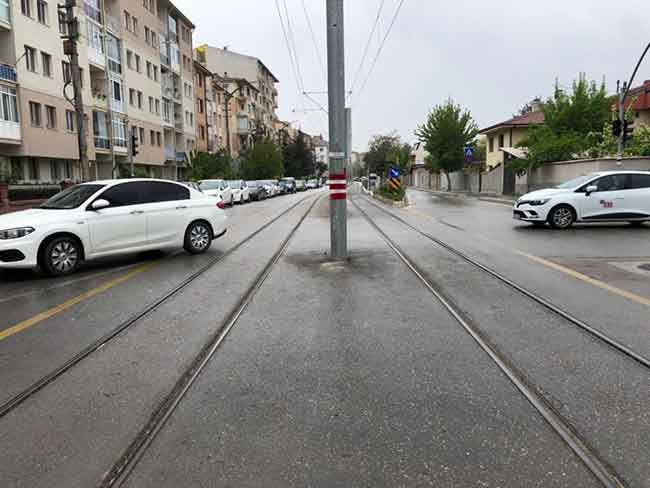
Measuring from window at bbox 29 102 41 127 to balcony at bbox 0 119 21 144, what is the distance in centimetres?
204

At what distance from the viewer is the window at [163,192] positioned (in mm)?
10719

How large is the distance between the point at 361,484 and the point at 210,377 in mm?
1911

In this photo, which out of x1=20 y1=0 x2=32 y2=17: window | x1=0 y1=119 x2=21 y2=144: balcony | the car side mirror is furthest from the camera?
x1=20 y1=0 x2=32 y2=17: window

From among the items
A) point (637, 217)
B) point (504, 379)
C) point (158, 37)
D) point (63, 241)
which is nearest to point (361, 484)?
point (504, 379)

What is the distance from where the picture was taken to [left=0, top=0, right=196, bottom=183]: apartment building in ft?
96.8

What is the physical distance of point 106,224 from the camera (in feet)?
31.9

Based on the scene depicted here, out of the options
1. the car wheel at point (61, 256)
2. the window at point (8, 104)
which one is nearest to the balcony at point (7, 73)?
the window at point (8, 104)

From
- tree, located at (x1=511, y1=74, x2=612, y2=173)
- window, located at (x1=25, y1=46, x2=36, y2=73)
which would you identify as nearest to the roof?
tree, located at (x1=511, y1=74, x2=612, y2=173)

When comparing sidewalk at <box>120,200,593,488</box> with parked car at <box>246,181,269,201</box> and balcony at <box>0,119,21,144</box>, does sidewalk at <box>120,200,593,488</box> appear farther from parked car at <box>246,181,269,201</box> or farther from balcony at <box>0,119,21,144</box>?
parked car at <box>246,181,269,201</box>

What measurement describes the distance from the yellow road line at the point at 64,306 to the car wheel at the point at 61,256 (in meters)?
0.94

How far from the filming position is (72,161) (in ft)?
116

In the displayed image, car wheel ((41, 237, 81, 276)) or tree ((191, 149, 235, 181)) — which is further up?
tree ((191, 149, 235, 181))

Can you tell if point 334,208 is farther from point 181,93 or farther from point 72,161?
point 181,93

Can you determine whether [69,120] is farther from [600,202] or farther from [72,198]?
[600,202]
